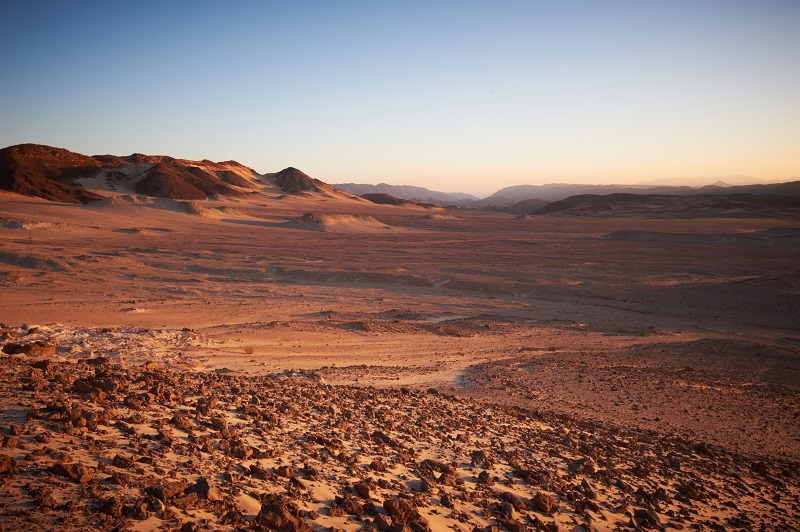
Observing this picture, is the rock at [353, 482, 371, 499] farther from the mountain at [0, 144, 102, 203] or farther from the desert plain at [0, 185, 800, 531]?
the mountain at [0, 144, 102, 203]

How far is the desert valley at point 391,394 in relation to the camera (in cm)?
449

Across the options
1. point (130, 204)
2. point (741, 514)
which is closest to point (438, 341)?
point (741, 514)

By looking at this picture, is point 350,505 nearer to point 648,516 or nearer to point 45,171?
point 648,516

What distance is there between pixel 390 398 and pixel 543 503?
357 centimetres

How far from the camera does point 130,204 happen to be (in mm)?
54688

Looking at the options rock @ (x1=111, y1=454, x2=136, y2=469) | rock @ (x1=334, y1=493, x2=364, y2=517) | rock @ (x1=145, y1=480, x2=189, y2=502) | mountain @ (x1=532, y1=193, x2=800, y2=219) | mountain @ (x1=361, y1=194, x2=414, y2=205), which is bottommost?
rock @ (x1=334, y1=493, x2=364, y2=517)

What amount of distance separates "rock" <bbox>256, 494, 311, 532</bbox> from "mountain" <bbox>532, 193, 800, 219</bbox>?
80.4 meters

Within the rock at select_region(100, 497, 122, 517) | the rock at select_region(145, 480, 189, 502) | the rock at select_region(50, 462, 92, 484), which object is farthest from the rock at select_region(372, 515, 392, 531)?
the rock at select_region(50, 462, 92, 484)

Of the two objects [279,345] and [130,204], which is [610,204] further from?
[279,345]

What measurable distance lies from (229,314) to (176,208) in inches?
1841

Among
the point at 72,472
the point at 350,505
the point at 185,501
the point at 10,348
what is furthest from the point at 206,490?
the point at 10,348

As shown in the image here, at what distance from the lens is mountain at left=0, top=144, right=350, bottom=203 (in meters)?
62.1

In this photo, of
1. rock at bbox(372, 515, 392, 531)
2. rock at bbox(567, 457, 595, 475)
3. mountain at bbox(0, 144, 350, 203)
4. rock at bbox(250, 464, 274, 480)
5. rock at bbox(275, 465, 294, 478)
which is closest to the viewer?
rock at bbox(372, 515, 392, 531)

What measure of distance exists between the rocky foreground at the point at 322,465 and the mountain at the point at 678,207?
75.9 m
